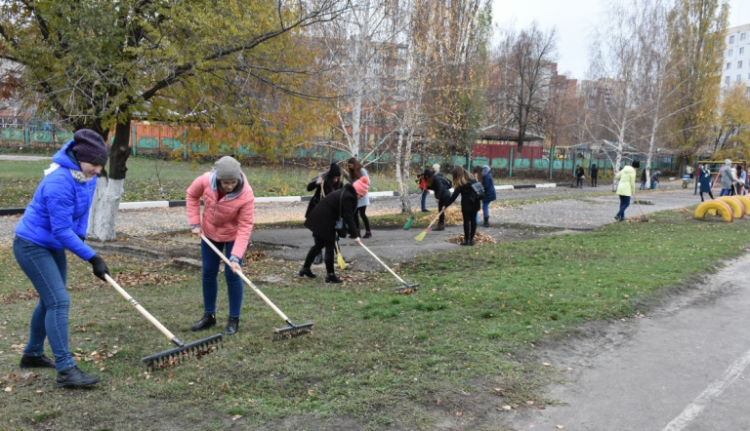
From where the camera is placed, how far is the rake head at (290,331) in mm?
4992

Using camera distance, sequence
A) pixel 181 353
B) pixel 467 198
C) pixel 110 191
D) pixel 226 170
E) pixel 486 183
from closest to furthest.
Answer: pixel 181 353, pixel 226 170, pixel 110 191, pixel 467 198, pixel 486 183

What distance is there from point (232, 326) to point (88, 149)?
6.67 feet

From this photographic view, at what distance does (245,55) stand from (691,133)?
130ft

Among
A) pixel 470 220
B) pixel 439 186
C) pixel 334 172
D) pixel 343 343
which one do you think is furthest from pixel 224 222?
pixel 439 186

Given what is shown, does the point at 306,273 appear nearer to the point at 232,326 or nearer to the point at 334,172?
the point at 334,172

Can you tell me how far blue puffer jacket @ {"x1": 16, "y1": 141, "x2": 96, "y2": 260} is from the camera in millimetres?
3838

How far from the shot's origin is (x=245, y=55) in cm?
964

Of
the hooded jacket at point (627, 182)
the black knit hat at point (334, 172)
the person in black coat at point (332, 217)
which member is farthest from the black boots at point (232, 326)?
the hooded jacket at point (627, 182)

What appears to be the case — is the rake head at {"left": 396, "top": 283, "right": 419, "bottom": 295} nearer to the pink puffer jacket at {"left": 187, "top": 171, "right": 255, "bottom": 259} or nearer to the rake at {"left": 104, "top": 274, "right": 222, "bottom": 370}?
the pink puffer jacket at {"left": 187, "top": 171, "right": 255, "bottom": 259}

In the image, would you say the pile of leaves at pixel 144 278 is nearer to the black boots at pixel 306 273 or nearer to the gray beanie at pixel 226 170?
the black boots at pixel 306 273

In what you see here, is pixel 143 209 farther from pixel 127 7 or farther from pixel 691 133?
pixel 691 133

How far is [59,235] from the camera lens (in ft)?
12.7

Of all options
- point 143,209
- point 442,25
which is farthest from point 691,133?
point 143,209

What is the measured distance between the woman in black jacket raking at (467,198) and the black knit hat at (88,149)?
285 inches
